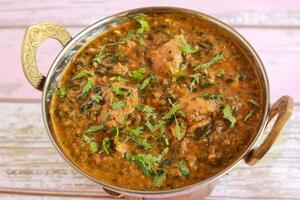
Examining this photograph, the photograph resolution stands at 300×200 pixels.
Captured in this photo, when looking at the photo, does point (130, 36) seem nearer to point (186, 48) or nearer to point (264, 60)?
point (186, 48)

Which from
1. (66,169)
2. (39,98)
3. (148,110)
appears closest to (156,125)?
(148,110)

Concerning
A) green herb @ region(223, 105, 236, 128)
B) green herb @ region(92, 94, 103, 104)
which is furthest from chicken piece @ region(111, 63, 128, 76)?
green herb @ region(223, 105, 236, 128)

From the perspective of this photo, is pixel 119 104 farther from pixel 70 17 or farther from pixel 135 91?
pixel 70 17

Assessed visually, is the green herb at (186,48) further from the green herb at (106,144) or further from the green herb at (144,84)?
the green herb at (106,144)

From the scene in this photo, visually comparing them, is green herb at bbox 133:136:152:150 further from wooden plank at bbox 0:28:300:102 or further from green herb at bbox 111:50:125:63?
wooden plank at bbox 0:28:300:102

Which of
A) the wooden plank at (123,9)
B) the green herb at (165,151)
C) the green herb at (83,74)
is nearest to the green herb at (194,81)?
the green herb at (165,151)
